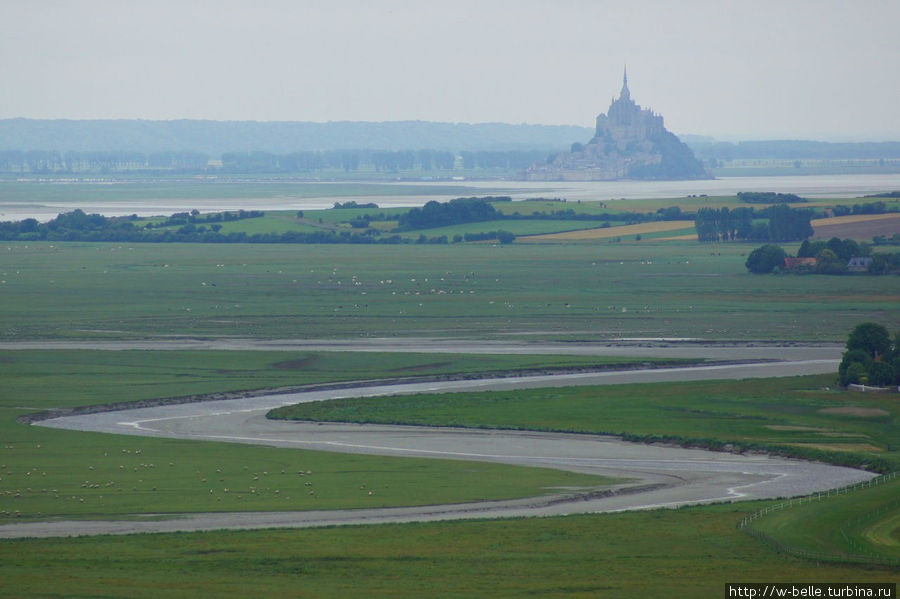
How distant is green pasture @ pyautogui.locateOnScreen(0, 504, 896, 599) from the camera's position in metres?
34.0

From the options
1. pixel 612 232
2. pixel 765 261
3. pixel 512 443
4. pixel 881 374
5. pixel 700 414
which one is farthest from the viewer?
pixel 612 232

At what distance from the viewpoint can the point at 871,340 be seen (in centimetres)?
6481

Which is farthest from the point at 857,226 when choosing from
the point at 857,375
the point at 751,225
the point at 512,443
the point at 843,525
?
the point at 843,525

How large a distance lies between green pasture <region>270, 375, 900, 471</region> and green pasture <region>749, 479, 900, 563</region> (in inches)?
345

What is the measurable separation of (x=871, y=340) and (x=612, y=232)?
3519 inches

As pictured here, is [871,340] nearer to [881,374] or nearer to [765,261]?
[881,374]

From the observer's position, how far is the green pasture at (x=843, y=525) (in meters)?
36.8

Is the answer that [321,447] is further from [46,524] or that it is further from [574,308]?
[574,308]

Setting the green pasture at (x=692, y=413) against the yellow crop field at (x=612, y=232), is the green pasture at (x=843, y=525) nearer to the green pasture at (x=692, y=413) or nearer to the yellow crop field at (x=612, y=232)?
the green pasture at (x=692, y=413)

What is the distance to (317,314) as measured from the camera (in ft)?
303

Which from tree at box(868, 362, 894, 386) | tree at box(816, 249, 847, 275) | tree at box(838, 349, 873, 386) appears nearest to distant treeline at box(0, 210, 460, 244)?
tree at box(816, 249, 847, 275)

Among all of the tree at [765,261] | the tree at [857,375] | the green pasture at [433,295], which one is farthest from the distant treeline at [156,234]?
the tree at [857,375]

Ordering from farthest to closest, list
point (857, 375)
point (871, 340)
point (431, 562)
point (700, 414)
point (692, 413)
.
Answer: point (871, 340) → point (857, 375) → point (692, 413) → point (700, 414) → point (431, 562)

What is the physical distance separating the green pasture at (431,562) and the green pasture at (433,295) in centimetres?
4242
